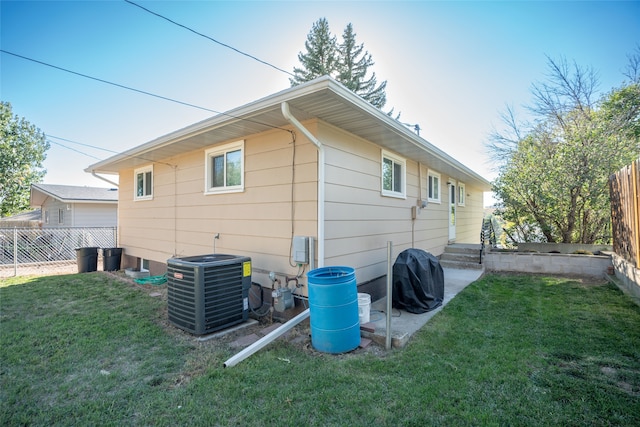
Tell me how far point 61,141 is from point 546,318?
35.9 ft

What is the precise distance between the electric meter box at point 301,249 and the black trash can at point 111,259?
23.3 ft

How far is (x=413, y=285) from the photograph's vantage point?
14.9 ft

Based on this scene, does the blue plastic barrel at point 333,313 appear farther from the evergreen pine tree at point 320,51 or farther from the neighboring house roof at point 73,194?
the evergreen pine tree at point 320,51

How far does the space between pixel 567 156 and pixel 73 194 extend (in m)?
19.5

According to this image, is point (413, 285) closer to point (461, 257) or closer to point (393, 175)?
point (393, 175)

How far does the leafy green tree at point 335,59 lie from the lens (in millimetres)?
18984

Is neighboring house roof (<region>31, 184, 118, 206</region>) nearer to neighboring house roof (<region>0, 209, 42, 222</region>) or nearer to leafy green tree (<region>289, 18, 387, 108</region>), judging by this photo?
neighboring house roof (<region>0, 209, 42, 222</region>)

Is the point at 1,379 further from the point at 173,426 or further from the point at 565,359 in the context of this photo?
the point at 565,359

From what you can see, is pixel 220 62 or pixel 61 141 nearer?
pixel 220 62

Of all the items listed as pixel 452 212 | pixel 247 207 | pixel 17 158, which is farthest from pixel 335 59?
pixel 17 158

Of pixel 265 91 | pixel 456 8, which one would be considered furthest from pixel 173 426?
pixel 456 8

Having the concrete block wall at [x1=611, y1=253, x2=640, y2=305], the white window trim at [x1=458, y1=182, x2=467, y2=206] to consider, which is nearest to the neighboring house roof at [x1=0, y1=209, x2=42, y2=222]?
the white window trim at [x1=458, y1=182, x2=467, y2=206]

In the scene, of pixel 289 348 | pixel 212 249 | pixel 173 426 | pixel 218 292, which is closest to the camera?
pixel 173 426

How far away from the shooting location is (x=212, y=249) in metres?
5.88
